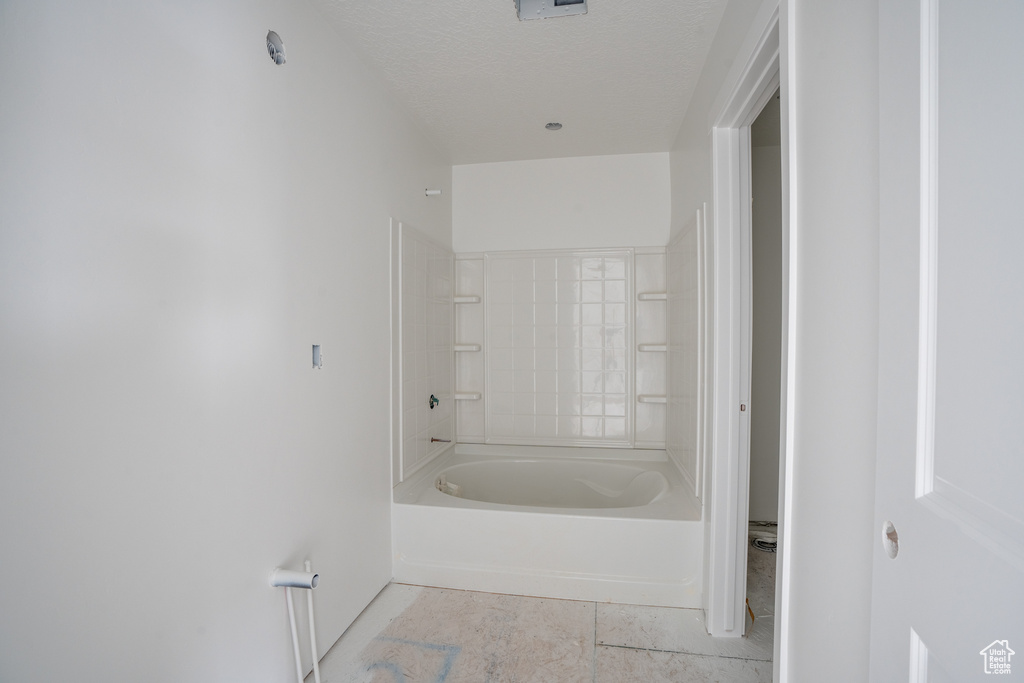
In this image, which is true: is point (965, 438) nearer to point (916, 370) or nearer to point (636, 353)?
point (916, 370)

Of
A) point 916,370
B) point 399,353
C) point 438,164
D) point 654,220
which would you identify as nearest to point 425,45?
point 438,164

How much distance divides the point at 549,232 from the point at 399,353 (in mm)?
1524

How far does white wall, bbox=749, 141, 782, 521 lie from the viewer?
11.2 feet

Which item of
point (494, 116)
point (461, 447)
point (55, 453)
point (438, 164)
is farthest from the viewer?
point (461, 447)

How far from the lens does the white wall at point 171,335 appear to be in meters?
0.96

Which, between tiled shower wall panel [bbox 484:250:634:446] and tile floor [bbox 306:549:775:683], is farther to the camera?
tiled shower wall panel [bbox 484:250:634:446]

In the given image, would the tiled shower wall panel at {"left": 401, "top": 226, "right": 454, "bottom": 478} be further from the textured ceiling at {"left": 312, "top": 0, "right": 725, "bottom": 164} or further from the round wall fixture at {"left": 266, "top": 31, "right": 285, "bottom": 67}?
the round wall fixture at {"left": 266, "top": 31, "right": 285, "bottom": 67}

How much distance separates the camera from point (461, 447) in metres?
3.66

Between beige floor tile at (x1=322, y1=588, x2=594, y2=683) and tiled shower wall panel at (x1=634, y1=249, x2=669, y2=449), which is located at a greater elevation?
tiled shower wall panel at (x1=634, y1=249, x2=669, y2=449)

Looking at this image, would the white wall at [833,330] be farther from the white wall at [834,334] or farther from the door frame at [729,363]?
the door frame at [729,363]

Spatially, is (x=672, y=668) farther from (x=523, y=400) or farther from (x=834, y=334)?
(x=523, y=400)

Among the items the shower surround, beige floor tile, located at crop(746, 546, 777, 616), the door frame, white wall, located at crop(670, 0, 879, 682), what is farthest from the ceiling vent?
beige floor tile, located at crop(746, 546, 777, 616)

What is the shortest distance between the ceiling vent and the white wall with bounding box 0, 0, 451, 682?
793 millimetres

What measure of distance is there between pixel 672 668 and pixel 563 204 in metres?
2.79
